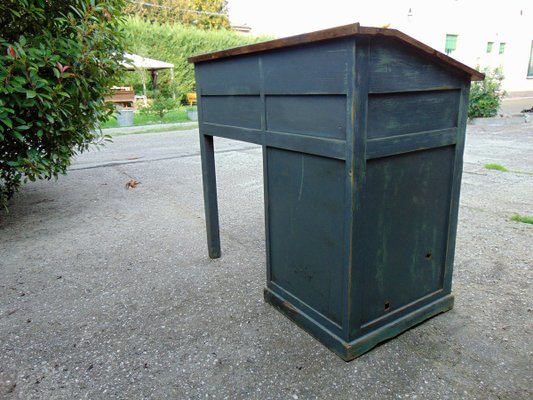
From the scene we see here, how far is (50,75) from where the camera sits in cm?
365

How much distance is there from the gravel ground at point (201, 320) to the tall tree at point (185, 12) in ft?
81.4

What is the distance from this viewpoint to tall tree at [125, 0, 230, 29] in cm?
2728

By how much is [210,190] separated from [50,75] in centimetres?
185

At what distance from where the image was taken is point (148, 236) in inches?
152

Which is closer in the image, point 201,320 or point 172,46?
point 201,320

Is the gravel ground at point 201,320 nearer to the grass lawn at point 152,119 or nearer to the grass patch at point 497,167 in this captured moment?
the grass patch at point 497,167

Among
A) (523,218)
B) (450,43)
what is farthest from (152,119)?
(450,43)

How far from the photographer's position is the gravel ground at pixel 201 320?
191cm

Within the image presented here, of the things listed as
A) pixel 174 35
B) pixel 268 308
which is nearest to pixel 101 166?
pixel 268 308

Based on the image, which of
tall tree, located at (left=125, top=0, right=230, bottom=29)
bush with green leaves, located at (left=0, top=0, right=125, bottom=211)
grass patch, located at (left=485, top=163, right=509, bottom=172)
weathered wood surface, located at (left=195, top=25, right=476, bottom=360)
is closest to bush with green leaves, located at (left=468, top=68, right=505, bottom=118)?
grass patch, located at (left=485, top=163, right=509, bottom=172)

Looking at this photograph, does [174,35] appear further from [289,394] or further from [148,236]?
[289,394]

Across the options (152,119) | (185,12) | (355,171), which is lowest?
(152,119)

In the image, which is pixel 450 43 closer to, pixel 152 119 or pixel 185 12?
pixel 152 119

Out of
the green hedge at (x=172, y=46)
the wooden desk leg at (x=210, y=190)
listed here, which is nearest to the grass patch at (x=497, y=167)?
the wooden desk leg at (x=210, y=190)
